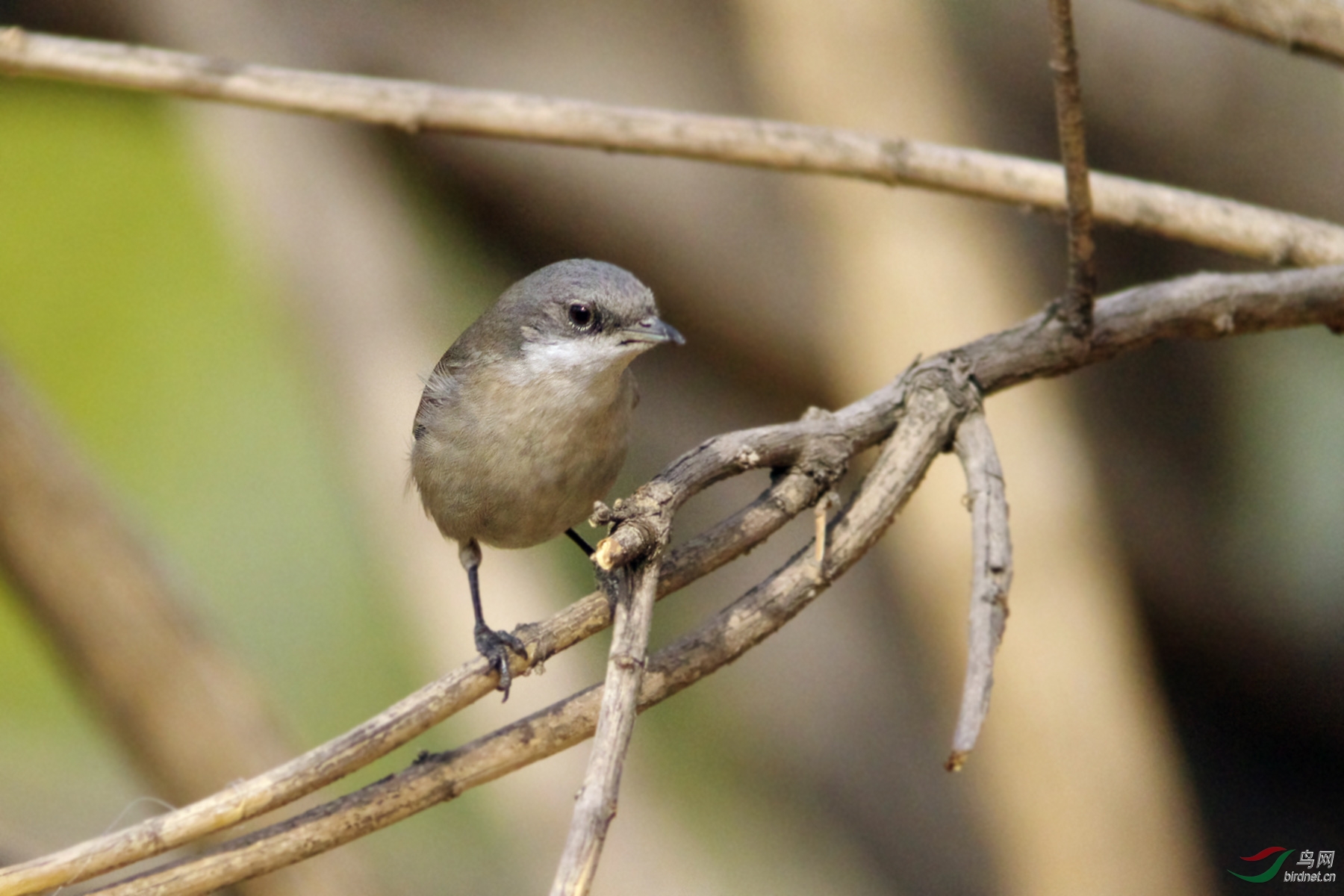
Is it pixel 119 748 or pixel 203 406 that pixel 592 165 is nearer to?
pixel 203 406

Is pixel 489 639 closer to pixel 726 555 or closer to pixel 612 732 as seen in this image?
pixel 726 555

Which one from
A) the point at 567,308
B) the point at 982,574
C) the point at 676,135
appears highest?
the point at 676,135

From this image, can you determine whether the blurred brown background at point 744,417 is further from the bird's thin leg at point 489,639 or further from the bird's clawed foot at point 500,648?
the bird's clawed foot at point 500,648

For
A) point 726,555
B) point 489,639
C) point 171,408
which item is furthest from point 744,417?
point 726,555

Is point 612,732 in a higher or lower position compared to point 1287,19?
lower

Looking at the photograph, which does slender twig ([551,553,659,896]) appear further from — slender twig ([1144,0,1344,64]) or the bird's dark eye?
slender twig ([1144,0,1344,64])

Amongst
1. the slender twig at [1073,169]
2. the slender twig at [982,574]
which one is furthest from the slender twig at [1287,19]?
the slender twig at [982,574]
